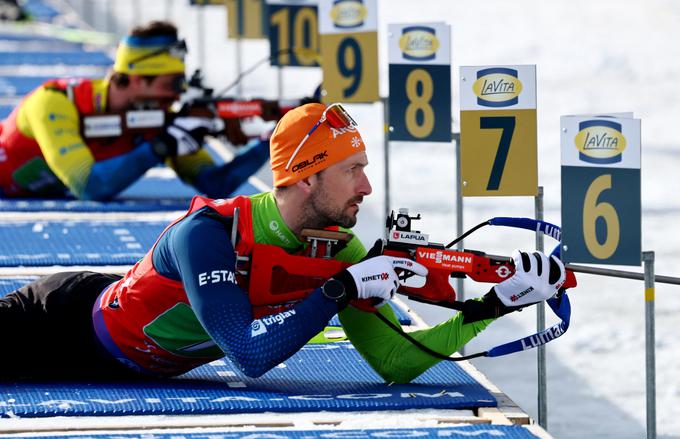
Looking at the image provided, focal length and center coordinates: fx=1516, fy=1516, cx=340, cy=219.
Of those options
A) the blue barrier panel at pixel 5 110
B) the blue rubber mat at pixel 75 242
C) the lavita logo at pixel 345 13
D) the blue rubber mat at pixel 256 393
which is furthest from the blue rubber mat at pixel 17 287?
the blue barrier panel at pixel 5 110

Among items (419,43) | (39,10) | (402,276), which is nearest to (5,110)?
(419,43)

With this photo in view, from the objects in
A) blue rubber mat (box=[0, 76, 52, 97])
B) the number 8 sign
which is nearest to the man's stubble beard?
the number 8 sign

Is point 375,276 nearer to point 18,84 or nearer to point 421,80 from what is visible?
point 421,80

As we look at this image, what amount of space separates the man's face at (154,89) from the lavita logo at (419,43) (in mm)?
1926

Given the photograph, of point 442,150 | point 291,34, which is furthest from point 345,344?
point 442,150

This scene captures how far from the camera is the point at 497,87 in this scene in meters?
3.81

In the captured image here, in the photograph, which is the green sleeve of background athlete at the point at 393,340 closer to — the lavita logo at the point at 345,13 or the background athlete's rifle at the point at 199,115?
the lavita logo at the point at 345,13

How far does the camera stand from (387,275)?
3.33 m

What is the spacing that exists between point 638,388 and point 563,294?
165 cm

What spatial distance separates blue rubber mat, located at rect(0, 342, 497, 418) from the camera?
3.40 m

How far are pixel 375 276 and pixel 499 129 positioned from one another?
69 centimetres

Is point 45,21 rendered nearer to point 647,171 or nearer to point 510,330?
point 647,171

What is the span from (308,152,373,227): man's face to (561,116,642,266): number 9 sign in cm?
46

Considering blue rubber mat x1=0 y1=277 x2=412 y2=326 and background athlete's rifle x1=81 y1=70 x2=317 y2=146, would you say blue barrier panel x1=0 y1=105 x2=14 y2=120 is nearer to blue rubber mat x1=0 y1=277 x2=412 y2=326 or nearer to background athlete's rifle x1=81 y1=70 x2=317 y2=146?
background athlete's rifle x1=81 y1=70 x2=317 y2=146
